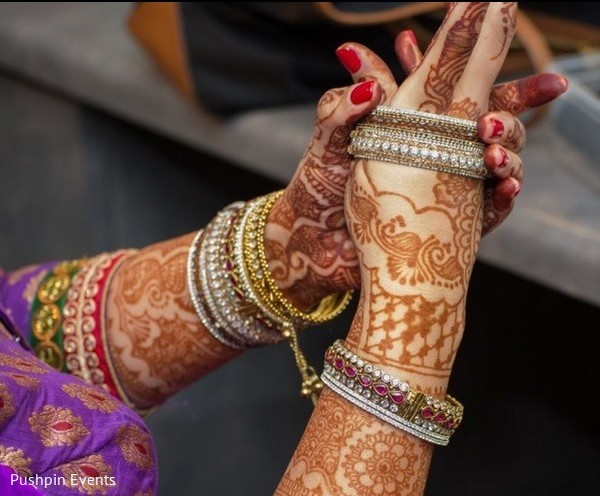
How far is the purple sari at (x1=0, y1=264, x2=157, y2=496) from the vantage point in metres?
0.55

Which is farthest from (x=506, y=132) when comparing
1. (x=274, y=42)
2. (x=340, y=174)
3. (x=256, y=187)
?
(x=256, y=187)

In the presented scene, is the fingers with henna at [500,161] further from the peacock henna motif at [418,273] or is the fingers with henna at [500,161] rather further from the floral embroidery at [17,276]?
the floral embroidery at [17,276]

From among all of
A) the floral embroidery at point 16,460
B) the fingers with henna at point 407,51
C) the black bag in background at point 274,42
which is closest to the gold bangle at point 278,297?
the fingers with henna at point 407,51

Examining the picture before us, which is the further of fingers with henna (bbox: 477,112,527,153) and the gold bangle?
the gold bangle

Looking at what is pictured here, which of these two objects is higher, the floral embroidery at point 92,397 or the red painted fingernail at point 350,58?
the red painted fingernail at point 350,58

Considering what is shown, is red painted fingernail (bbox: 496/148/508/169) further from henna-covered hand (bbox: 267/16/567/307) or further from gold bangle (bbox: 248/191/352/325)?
gold bangle (bbox: 248/191/352/325)

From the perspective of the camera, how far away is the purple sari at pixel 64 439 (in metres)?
0.55

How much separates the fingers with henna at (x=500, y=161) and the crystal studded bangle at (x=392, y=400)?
0.12m

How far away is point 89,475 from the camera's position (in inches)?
22.3

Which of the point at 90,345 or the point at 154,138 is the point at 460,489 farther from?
the point at 154,138

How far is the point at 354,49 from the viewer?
0.63m

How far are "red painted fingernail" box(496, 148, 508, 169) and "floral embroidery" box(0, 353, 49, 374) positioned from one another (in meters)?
0.27

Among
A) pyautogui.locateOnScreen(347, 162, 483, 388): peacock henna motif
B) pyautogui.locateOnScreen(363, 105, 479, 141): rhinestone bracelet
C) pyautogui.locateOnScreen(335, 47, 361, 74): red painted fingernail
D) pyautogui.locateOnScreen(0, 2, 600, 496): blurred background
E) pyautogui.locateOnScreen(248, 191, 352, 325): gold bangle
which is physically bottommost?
pyautogui.locateOnScreen(0, 2, 600, 496): blurred background

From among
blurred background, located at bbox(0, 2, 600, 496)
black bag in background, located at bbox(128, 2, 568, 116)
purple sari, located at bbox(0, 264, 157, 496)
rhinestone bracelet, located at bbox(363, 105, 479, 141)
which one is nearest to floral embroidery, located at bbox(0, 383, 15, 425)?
purple sari, located at bbox(0, 264, 157, 496)
